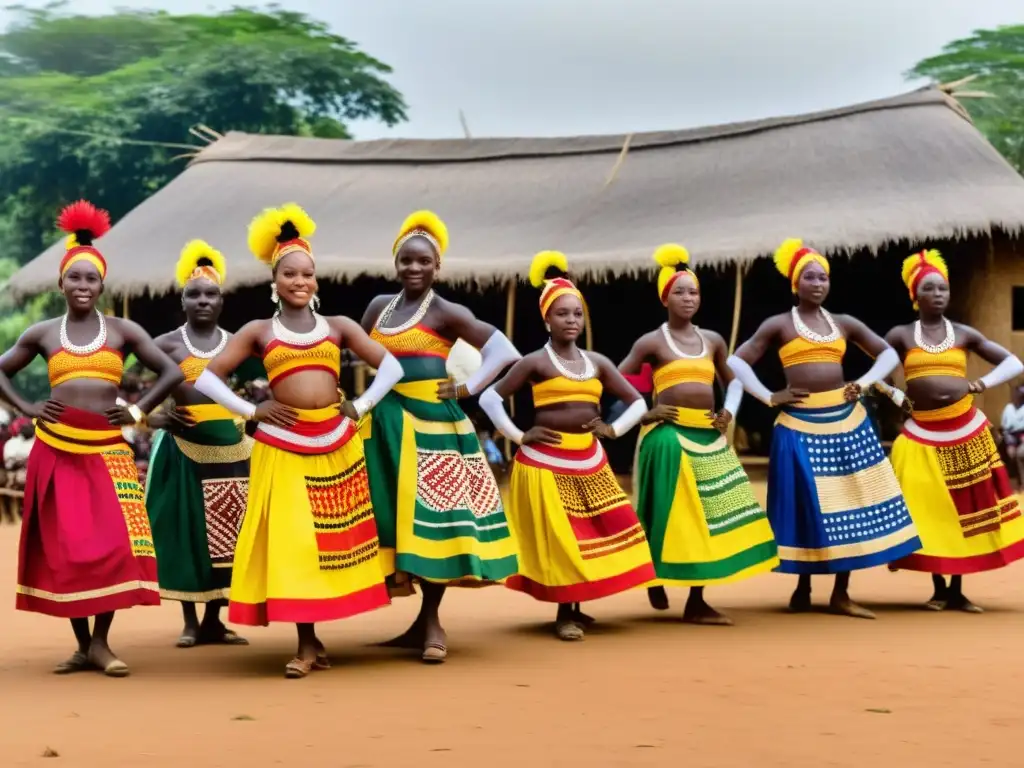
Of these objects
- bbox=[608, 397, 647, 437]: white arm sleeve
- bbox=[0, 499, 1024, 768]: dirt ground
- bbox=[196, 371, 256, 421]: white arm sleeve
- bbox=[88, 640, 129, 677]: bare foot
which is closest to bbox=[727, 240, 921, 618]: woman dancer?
bbox=[0, 499, 1024, 768]: dirt ground

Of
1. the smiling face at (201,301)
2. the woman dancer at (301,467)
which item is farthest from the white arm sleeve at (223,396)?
the smiling face at (201,301)

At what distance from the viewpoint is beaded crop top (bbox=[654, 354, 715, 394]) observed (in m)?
8.36

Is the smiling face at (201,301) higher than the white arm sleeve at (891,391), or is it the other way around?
the smiling face at (201,301)

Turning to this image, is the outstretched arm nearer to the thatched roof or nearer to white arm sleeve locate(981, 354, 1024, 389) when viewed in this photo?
white arm sleeve locate(981, 354, 1024, 389)

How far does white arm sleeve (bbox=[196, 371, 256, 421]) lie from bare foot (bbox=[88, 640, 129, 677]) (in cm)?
116

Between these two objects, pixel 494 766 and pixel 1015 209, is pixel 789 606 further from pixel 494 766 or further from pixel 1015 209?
pixel 1015 209

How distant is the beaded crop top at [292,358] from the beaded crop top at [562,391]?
4.89 feet

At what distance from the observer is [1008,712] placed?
18.1ft

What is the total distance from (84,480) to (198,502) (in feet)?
3.57

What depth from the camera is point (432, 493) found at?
6.94m

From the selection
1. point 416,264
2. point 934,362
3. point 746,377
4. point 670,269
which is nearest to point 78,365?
point 416,264

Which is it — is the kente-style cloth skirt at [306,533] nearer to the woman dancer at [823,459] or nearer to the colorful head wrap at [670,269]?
the colorful head wrap at [670,269]

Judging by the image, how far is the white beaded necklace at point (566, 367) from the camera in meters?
7.83

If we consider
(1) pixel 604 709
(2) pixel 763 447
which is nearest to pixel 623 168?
(2) pixel 763 447
